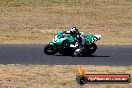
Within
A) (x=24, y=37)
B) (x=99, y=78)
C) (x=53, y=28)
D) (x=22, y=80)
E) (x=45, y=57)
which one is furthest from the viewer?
(x=53, y=28)

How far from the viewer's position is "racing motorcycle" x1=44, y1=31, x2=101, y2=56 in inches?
1174

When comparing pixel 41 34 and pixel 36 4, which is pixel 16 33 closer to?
pixel 41 34

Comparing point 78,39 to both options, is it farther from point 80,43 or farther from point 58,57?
point 58,57

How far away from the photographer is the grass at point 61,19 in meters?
38.5

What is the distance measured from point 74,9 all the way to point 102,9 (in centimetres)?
254

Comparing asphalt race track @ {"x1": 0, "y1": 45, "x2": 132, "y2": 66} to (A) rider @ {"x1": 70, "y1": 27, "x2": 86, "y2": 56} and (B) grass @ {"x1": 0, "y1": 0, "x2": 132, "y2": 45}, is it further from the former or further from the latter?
(B) grass @ {"x1": 0, "y1": 0, "x2": 132, "y2": 45}

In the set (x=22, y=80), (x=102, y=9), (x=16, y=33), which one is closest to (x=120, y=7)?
(x=102, y=9)

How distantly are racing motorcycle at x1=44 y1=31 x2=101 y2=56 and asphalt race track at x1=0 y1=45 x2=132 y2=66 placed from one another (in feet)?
1.12

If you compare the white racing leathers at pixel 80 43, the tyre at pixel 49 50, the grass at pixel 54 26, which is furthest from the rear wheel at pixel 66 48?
the grass at pixel 54 26

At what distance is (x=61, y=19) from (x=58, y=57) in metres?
16.8

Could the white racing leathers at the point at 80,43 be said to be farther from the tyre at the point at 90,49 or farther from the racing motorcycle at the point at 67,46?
the tyre at the point at 90,49

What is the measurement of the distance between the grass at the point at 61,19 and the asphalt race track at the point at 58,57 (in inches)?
131

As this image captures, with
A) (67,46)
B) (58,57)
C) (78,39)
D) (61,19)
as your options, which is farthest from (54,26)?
(58,57)

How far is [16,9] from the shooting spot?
1969 inches
